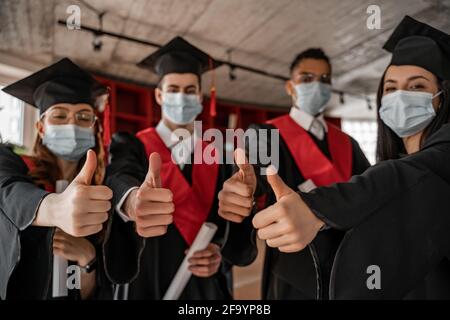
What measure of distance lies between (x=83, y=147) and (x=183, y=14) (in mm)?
302

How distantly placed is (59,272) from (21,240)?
8 cm

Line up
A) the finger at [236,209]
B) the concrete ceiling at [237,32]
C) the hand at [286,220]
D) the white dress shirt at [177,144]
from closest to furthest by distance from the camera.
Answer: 1. the hand at [286,220]
2. the finger at [236,209]
3. the concrete ceiling at [237,32]
4. the white dress shirt at [177,144]

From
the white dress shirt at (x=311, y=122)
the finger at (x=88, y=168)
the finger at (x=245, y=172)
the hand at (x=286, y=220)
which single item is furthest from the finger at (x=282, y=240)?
the white dress shirt at (x=311, y=122)

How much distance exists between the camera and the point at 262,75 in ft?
2.12

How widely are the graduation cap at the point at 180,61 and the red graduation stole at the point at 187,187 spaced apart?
122mm

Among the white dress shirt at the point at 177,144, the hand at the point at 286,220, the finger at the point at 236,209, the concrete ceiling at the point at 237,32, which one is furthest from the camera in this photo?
the white dress shirt at the point at 177,144

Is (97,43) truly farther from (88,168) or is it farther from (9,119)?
(88,168)

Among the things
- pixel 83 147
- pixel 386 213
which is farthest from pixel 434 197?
pixel 83 147

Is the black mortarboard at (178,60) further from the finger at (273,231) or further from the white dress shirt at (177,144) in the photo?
the finger at (273,231)

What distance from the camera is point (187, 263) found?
61cm

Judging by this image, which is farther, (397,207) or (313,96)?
(313,96)

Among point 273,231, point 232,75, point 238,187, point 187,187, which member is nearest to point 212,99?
point 232,75

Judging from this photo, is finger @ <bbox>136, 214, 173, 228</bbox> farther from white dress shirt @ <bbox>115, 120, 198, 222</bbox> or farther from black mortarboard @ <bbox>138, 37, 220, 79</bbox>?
black mortarboard @ <bbox>138, 37, 220, 79</bbox>

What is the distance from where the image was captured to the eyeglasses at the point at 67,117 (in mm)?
521
